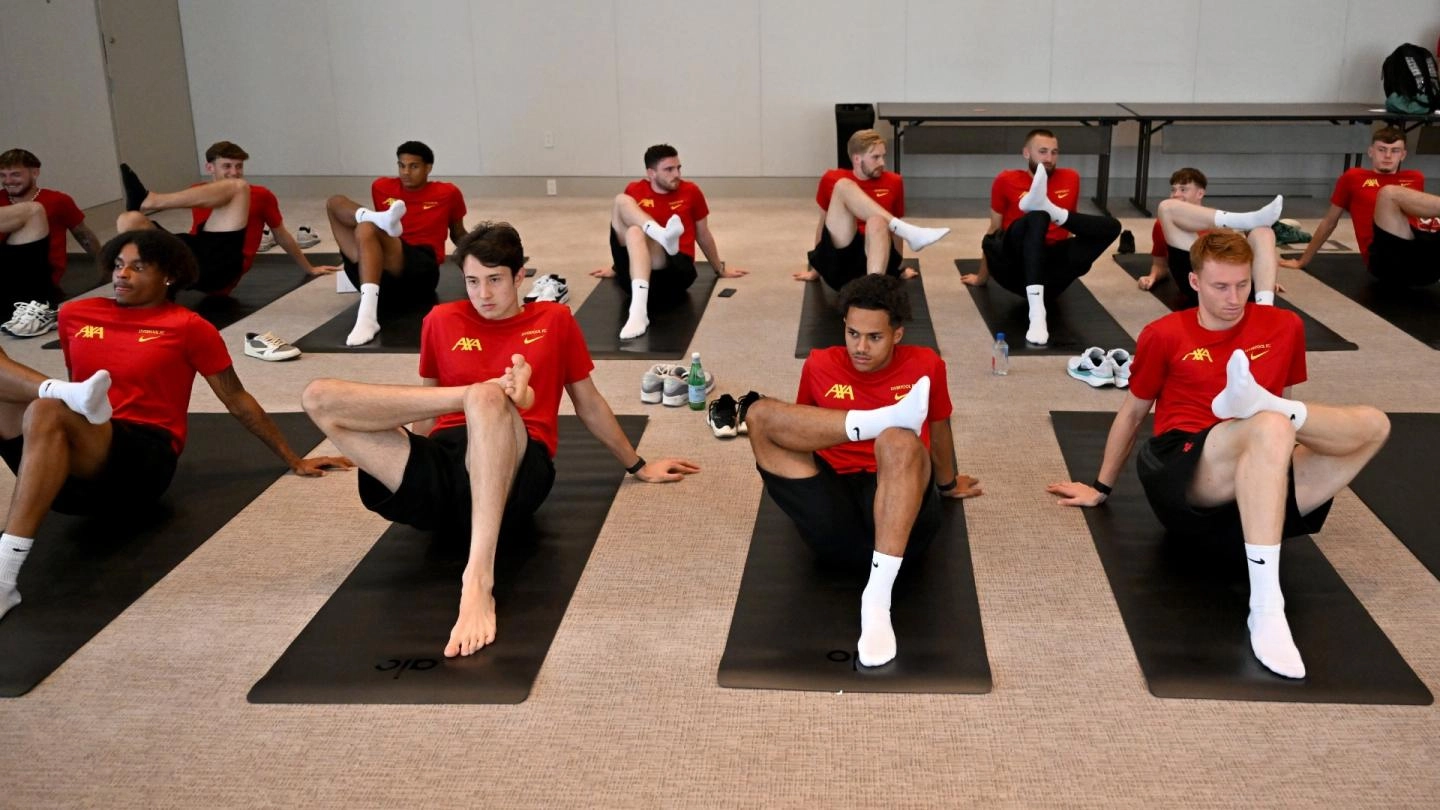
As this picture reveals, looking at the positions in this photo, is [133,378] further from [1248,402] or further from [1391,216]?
[1391,216]

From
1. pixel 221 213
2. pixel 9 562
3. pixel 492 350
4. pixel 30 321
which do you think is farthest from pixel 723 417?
pixel 30 321

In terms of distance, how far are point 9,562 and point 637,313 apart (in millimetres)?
2976

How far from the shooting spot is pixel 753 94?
888 centimetres

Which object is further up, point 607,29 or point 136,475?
point 607,29

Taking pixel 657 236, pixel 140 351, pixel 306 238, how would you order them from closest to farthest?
1. pixel 140 351
2. pixel 657 236
3. pixel 306 238

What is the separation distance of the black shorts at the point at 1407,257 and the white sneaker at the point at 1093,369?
1973mm

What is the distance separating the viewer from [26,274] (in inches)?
244

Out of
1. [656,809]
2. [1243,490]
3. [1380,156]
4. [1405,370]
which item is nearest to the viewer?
[656,809]

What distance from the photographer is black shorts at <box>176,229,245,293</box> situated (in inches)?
239

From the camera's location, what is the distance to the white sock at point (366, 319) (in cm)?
551

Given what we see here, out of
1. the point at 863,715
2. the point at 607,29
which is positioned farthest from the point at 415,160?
the point at 863,715

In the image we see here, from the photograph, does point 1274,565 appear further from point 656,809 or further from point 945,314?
point 945,314

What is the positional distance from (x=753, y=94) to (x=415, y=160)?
3.57 m

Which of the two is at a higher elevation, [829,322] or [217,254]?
[217,254]
